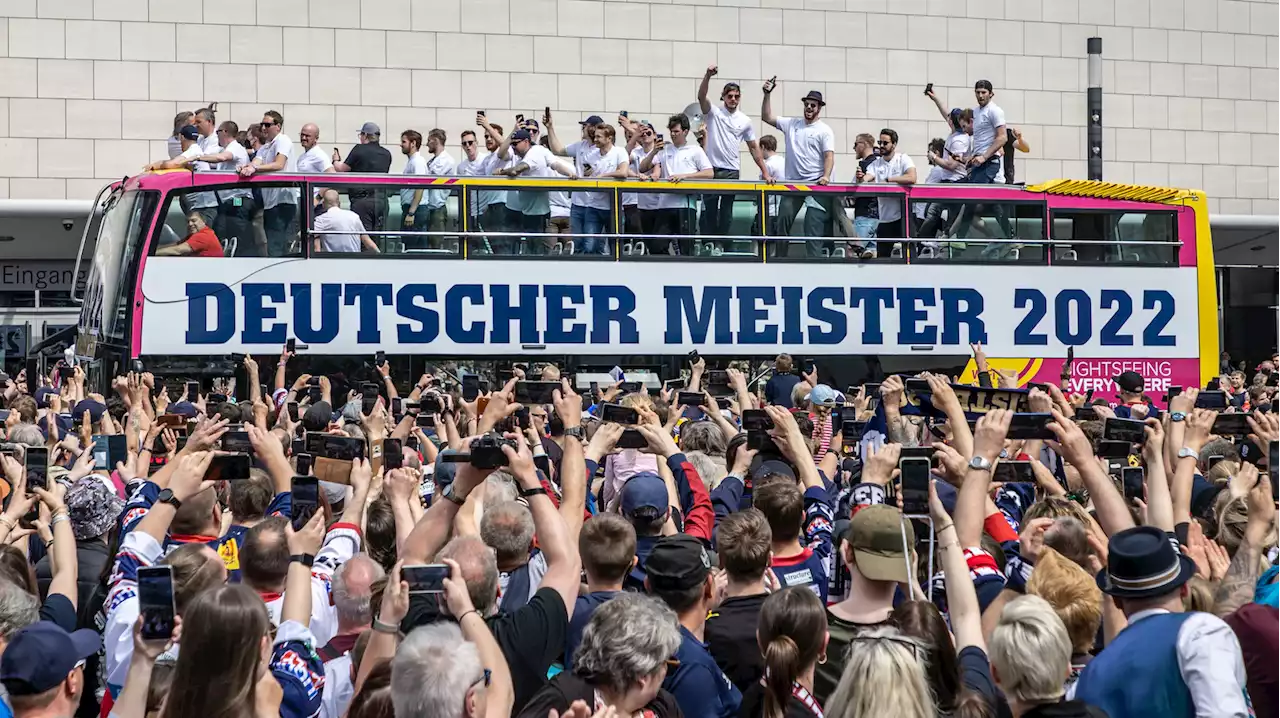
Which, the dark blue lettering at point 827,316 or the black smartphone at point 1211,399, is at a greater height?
the dark blue lettering at point 827,316

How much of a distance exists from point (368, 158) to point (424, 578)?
12729 mm

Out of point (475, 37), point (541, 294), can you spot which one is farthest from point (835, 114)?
point (541, 294)

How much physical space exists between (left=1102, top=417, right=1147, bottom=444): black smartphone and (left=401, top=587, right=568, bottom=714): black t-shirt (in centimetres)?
307

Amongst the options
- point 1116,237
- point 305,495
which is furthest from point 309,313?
point 305,495

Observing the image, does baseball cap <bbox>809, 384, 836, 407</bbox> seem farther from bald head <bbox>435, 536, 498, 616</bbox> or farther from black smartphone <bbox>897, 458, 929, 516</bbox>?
bald head <bbox>435, 536, 498, 616</bbox>

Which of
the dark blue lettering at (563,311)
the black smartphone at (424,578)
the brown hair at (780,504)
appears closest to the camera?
the black smartphone at (424,578)

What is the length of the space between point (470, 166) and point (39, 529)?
11.4 metres

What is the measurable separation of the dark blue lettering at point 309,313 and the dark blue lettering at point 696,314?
3.55 m

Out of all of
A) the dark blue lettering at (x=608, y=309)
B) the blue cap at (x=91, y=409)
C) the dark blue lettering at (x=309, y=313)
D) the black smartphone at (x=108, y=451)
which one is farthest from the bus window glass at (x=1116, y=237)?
the black smartphone at (x=108, y=451)

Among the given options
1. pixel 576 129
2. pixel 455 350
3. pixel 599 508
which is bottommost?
pixel 599 508

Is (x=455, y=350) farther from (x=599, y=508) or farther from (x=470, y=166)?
(x=599, y=508)

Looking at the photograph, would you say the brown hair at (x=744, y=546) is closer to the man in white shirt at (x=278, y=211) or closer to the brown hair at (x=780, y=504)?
the brown hair at (x=780, y=504)

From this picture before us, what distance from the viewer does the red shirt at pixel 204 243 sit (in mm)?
14797

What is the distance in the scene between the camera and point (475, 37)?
25.3 metres
